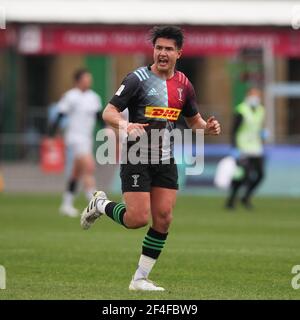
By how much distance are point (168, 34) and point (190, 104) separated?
771 mm

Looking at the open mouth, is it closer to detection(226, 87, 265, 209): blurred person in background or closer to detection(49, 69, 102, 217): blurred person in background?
detection(49, 69, 102, 217): blurred person in background

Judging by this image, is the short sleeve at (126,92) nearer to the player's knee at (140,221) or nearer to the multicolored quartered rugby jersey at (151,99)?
the multicolored quartered rugby jersey at (151,99)

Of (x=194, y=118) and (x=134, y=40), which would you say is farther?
(x=134, y=40)

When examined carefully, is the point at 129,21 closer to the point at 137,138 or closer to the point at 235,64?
the point at 235,64

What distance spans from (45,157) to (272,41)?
277 inches

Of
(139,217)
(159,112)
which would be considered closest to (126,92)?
(159,112)

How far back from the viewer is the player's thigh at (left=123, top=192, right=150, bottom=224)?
9781mm

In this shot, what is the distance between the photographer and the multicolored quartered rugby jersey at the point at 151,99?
9805mm

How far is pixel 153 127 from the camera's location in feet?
32.4

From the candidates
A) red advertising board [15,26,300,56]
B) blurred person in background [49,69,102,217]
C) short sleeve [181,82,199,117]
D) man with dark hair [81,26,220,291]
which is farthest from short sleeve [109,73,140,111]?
red advertising board [15,26,300,56]

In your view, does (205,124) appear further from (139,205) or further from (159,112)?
(139,205)

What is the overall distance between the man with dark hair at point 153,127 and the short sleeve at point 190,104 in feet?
0.31

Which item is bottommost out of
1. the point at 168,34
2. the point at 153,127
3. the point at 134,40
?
the point at 153,127

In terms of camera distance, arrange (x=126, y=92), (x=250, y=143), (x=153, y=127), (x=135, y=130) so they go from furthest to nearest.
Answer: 1. (x=250, y=143)
2. (x=153, y=127)
3. (x=126, y=92)
4. (x=135, y=130)
